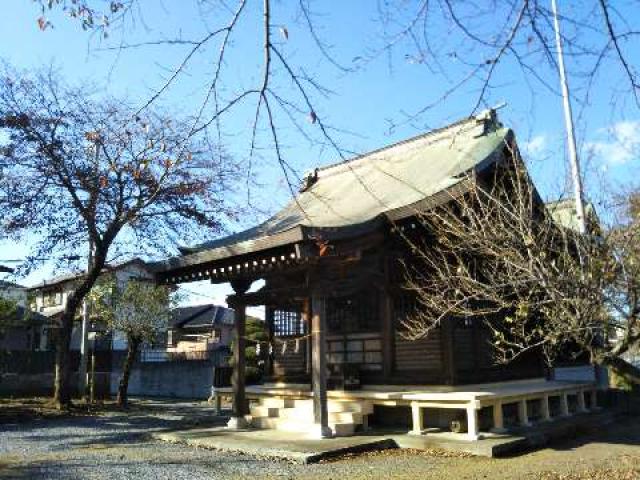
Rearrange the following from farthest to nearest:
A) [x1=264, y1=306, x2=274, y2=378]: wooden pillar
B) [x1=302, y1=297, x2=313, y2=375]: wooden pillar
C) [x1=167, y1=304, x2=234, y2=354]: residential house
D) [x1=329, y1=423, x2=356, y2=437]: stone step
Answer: [x1=167, y1=304, x2=234, y2=354]: residential house → [x1=264, y1=306, x2=274, y2=378]: wooden pillar → [x1=302, y1=297, x2=313, y2=375]: wooden pillar → [x1=329, y1=423, x2=356, y2=437]: stone step

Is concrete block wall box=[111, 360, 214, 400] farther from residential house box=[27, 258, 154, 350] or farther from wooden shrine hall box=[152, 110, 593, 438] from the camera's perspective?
wooden shrine hall box=[152, 110, 593, 438]

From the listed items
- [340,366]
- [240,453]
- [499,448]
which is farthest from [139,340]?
[499,448]

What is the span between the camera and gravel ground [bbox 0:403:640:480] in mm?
7664

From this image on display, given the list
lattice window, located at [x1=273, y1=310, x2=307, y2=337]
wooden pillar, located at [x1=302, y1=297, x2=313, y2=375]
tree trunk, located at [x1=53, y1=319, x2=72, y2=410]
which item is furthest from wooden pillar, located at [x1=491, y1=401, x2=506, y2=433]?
tree trunk, located at [x1=53, y1=319, x2=72, y2=410]

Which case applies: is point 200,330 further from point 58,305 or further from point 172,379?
point 172,379

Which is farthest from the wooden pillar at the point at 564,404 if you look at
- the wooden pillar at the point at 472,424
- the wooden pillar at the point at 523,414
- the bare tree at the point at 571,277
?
the bare tree at the point at 571,277

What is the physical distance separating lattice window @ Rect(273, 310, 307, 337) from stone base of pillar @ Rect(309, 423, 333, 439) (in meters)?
4.13

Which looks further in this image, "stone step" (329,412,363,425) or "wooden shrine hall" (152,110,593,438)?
"stone step" (329,412,363,425)

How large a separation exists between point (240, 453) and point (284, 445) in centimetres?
72

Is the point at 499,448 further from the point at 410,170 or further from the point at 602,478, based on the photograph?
the point at 410,170

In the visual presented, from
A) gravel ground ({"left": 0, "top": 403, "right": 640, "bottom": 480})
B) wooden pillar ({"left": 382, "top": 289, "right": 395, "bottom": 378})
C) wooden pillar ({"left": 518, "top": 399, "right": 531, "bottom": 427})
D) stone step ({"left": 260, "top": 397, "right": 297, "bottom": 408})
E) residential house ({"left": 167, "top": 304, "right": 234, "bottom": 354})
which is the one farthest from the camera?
residential house ({"left": 167, "top": 304, "right": 234, "bottom": 354})

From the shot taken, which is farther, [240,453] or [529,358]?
[529,358]

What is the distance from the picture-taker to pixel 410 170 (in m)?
13.4

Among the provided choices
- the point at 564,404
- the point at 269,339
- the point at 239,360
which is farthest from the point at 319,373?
the point at 564,404
